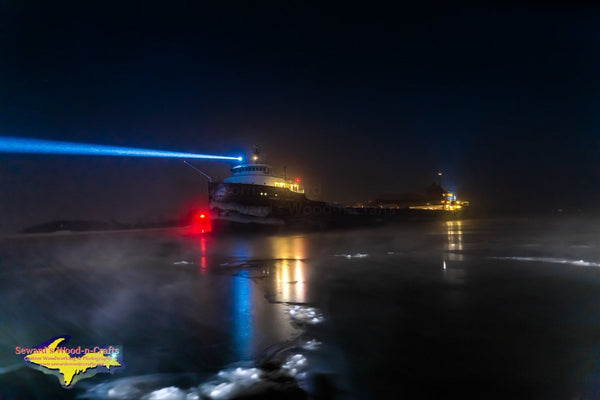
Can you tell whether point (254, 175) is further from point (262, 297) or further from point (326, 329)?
point (326, 329)

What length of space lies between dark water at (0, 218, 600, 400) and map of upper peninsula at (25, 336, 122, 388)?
159 mm

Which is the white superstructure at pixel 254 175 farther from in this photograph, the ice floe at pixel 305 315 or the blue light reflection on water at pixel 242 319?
the ice floe at pixel 305 315

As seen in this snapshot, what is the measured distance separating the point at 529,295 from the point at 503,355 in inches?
161

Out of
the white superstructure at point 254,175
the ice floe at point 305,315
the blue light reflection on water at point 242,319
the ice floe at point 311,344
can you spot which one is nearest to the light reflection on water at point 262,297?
the blue light reflection on water at point 242,319

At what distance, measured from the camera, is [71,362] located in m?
4.89

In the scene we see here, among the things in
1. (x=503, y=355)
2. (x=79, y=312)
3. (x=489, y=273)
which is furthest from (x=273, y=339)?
(x=489, y=273)

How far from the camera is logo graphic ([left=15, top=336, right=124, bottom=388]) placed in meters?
4.60

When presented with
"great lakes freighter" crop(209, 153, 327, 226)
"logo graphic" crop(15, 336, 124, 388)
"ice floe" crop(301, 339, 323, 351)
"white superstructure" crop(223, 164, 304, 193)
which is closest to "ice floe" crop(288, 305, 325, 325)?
"ice floe" crop(301, 339, 323, 351)

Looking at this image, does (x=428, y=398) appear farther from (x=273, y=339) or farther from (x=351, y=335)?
(x=273, y=339)

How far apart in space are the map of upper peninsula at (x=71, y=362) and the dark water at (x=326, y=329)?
0.16 m

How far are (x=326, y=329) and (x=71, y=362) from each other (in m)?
3.98

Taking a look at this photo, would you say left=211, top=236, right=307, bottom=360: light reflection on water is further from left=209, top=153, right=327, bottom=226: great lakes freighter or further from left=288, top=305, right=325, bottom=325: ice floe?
left=209, top=153, right=327, bottom=226: great lakes freighter

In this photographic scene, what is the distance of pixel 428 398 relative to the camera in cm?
380

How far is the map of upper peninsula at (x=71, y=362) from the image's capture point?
15.0 feet
